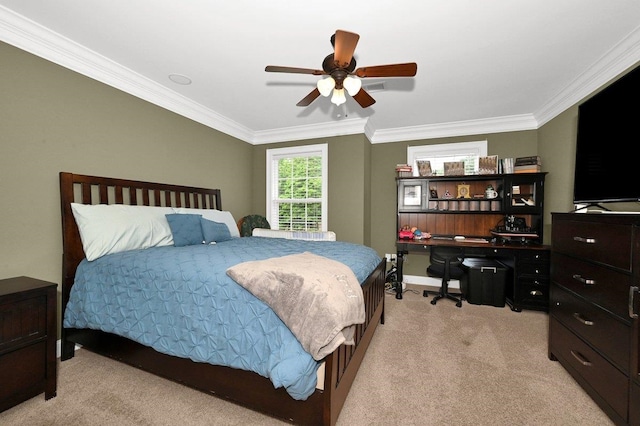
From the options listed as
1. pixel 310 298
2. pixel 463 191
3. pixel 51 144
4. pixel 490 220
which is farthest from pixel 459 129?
pixel 51 144

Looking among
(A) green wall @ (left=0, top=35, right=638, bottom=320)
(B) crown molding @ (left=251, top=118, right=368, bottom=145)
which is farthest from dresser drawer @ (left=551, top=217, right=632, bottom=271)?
(B) crown molding @ (left=251, top=118, right=368, bottom=145)

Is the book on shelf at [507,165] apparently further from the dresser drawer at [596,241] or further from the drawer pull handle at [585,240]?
the drawer pull handle at [585,240]

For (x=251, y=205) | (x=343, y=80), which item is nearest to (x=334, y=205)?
(x=251, y=205)

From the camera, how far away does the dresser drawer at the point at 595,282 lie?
4.72 ft

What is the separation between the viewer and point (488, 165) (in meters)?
3.74

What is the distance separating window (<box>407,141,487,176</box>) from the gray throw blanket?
3.43 m

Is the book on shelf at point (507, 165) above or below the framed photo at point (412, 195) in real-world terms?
above

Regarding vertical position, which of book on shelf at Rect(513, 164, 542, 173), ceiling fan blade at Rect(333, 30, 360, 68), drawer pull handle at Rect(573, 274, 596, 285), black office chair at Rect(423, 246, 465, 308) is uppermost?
ceiling fan blade at Rect(333, 30, 360, 68)

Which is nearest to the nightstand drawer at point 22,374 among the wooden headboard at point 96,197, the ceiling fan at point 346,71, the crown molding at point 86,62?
the wooden headboard at point 96,197

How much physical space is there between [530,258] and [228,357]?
3.61 meters

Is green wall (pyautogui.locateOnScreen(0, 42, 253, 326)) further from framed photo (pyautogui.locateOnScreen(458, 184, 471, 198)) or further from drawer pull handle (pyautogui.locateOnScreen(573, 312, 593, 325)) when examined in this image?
framed photo (pyautogui.locateOnScreen(458, 184, 471, 198))

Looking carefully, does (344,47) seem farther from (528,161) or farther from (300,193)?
(528,161)

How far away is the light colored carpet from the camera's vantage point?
4.96ft

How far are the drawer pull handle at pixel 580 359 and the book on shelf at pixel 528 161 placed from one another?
2614 millimetres
